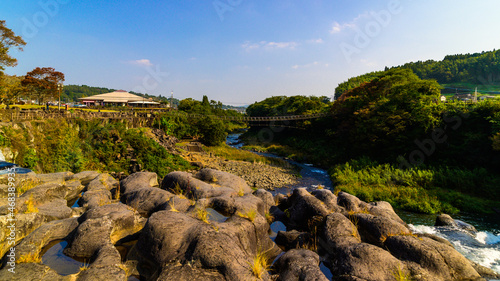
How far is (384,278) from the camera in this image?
643 cm

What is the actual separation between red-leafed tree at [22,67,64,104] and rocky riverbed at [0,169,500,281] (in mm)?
27657

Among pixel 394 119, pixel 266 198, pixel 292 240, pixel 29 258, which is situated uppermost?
pixel 394 119

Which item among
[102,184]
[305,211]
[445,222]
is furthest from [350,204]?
[102,184]

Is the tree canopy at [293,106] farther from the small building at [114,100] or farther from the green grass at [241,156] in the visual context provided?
the small building at [114,100]

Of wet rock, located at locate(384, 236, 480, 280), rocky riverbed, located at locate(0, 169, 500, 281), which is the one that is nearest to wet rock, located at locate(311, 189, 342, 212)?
rocky riverbed, located at locate(0, 169, 500, 281)

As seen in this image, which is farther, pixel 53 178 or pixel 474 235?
pixel 474 235

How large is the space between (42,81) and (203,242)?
38.0 metres

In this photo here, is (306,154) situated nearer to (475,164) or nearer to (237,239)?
(475,164)

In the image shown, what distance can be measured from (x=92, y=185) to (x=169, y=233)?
26.1 feet

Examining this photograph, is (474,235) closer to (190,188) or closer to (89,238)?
(190,188)

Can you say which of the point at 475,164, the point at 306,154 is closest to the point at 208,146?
the point at 306,154

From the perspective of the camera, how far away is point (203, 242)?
5.96 metres

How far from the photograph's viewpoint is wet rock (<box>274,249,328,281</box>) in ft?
20.5

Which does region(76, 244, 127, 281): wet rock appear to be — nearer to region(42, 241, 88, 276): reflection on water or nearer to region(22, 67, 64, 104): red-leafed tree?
region(42, 241, 88, 276): reflection on water
